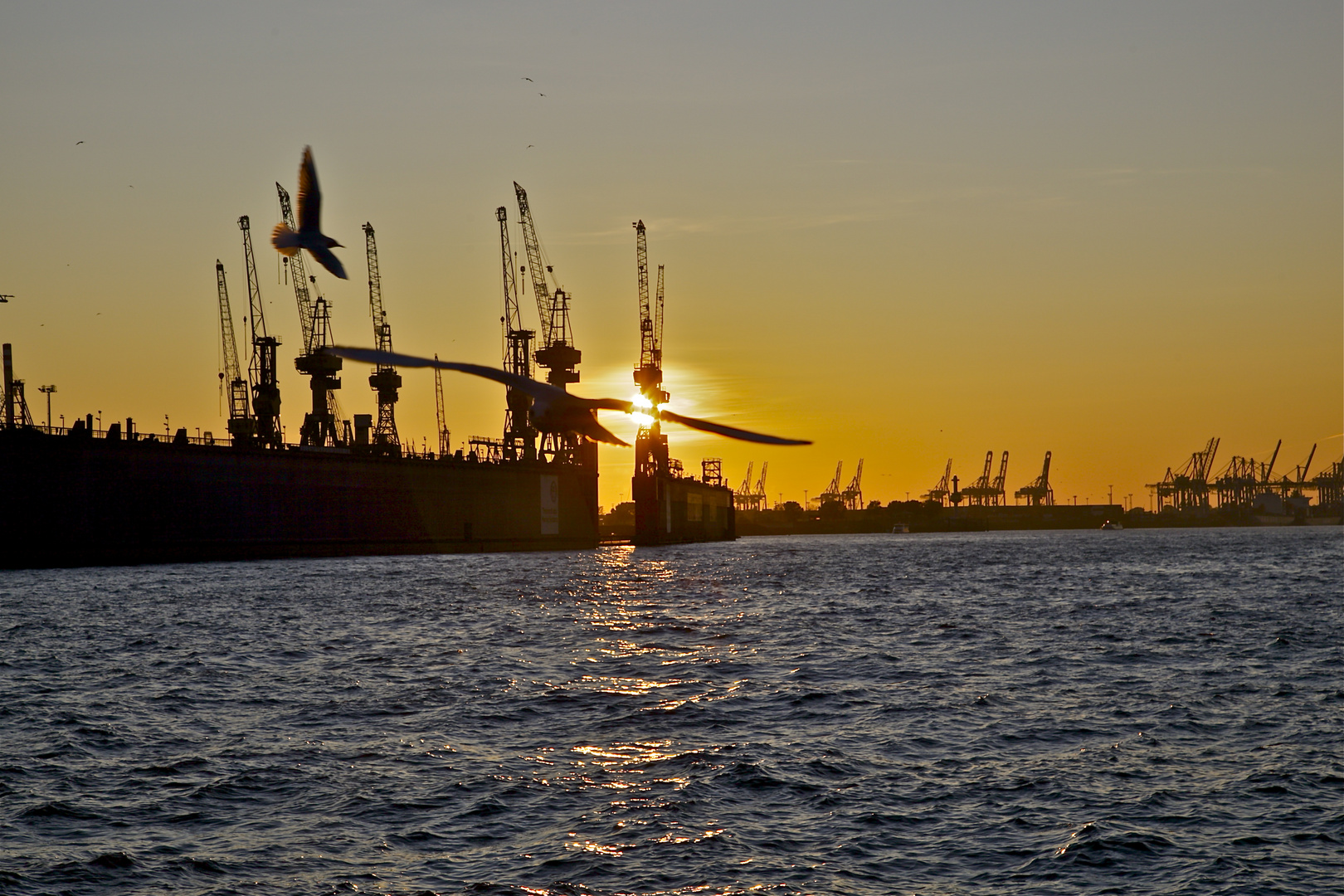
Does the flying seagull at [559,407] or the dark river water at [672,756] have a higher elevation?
the flying seagull at [559,407]

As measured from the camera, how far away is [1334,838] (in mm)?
19359

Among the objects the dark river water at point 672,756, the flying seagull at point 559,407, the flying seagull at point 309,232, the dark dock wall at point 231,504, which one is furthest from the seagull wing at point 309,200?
the dark dock wall at point 231,504

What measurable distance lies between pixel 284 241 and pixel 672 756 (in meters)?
12.8

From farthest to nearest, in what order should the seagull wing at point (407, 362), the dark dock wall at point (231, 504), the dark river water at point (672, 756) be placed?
the dark dock wall at point (231, 504), the dark river water at point (672, 756), the seagull wing at point (407, 362)

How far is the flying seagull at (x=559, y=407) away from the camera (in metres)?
14.4

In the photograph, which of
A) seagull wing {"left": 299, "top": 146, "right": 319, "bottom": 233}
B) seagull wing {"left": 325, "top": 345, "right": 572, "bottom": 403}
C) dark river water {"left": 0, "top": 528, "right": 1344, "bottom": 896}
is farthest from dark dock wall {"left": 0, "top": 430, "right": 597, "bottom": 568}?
seagull wing {"left": 325, "top": 345, "right": 572, "bottom": 403}

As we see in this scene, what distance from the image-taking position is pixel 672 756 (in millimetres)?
25062

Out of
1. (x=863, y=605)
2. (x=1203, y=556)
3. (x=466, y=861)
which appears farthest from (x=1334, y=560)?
(x=466, y=861)

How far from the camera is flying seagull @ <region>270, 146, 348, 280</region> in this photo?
68.1 ft

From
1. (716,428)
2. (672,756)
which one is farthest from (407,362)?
(672,756)

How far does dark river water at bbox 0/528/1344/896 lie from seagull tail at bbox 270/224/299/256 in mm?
9757

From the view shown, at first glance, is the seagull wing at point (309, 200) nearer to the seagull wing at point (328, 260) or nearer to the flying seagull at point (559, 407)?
the seagull wing at point (328, 260)

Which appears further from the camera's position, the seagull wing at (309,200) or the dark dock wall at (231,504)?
the dark dock wall at (231,504)

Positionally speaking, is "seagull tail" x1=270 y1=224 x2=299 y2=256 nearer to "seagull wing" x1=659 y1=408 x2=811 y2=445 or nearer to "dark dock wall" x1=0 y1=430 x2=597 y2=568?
"seagull wing" x1=659 y1=408 x2=811 y2=445
